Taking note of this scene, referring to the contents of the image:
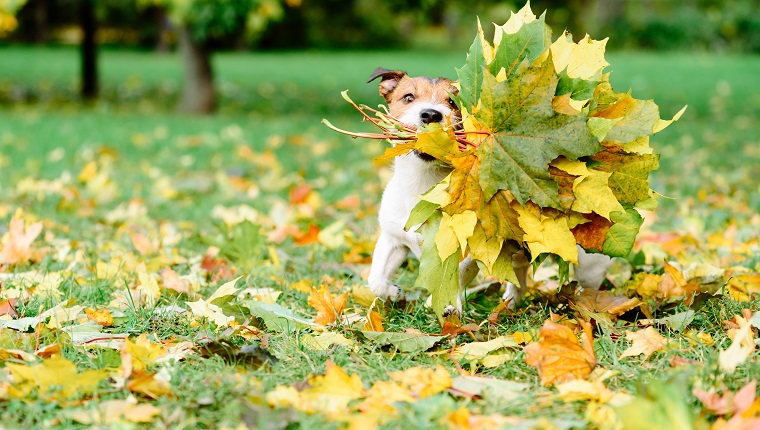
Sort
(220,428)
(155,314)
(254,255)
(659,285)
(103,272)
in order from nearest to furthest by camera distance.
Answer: (220,428)
(155,314)
(659,285)
(103,272)
(254,255)

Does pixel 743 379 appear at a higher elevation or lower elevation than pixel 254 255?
higher

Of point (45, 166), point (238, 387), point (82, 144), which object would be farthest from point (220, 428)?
point (82, 144)

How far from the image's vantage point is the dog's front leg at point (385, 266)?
2.92m

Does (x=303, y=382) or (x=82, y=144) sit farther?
(x=82, y=144)

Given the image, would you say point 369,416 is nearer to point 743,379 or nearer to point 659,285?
point 743,379

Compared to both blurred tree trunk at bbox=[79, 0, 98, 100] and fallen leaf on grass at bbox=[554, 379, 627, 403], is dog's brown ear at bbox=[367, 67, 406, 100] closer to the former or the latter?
fallen leaf on grass at bbox=[554, 379, 627, 403]

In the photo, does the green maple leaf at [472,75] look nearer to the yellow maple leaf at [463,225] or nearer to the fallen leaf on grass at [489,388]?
the yellow maple leaf at [463,225]

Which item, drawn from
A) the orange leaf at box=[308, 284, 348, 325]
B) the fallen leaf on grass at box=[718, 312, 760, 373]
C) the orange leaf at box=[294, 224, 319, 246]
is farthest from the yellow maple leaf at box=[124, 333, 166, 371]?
the orange leaf at box=[294, 224, 319, 246]

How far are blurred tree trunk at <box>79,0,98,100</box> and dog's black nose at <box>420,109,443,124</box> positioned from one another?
11727 millimetres

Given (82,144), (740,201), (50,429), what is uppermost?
(50,429)

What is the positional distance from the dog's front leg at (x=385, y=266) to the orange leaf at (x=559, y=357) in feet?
2.51

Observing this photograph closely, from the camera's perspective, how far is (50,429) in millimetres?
1899

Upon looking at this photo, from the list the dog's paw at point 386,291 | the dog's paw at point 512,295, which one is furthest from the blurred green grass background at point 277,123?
the dog's paw at point 386,291

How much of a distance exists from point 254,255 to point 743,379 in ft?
7.27
